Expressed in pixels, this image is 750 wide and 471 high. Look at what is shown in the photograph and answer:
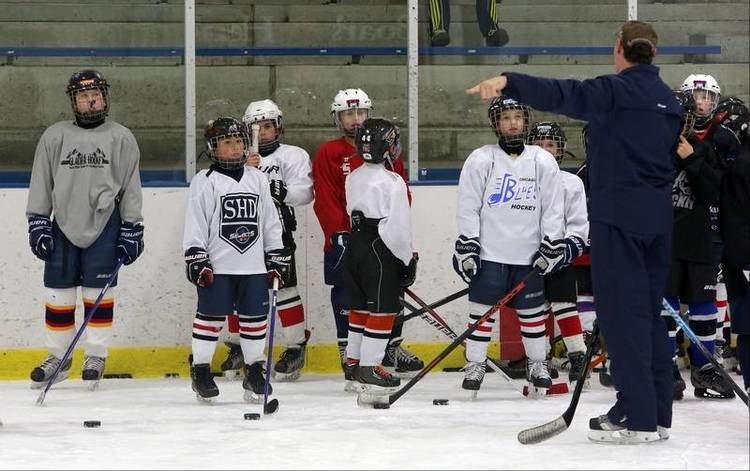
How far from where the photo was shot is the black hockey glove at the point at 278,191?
5.95 metres

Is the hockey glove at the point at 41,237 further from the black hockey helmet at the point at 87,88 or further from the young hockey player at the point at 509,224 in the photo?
the young hockey player at the point at 509,224

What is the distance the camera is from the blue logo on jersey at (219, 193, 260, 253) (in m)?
5.32

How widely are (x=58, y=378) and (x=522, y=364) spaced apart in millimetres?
1997

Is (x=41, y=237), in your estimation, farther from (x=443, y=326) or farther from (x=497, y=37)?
(x=497, y=37)

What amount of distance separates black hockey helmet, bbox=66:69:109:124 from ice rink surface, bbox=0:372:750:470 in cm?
112

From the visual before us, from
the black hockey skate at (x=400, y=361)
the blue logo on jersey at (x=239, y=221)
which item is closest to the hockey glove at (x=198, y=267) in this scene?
the blue logo on jersey at (x=239, y=221)

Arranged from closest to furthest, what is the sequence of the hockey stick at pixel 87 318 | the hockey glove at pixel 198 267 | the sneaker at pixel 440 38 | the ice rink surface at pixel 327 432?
the ice rink surface at pixel 327 432
the hockey glove at pixel 198 267
the hockey stick at pixel 87 318
the sneaker at pixel 440 38

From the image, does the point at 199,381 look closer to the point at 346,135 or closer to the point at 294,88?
the point at 346,135

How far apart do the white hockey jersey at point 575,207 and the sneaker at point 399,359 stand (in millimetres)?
954

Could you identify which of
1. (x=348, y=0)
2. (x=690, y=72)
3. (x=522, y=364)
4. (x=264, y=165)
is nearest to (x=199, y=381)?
(x=264, y=165)

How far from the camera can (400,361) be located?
6082mm

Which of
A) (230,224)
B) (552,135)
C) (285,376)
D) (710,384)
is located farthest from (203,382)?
(710,384)

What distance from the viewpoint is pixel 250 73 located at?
21.1 ft

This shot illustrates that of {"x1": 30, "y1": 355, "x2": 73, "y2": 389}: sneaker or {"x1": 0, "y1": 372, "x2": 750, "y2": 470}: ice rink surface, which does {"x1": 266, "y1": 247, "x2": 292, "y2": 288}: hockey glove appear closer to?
{"x1": 0, "y1": 372, "x2": 750, "y2": 470}: ice rink surface
